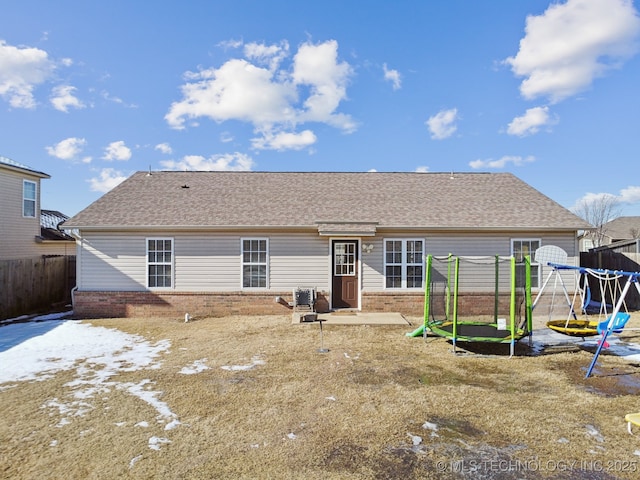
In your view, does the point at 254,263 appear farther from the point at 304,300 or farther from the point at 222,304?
the point at 304,300

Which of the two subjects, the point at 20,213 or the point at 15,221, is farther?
the point at 20,213

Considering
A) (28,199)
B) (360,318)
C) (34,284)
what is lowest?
(360,318)

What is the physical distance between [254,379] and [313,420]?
73.7 inches

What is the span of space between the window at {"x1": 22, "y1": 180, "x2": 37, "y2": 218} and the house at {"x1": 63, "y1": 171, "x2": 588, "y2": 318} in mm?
6288

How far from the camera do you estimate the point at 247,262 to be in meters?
12.5

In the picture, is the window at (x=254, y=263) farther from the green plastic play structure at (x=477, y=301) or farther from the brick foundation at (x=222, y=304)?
the green plastic play structure at (x=477, y=301)

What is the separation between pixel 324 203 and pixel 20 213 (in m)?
12.9

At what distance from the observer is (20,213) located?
16406mm

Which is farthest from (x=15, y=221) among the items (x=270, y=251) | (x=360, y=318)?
(x=360, y=318)

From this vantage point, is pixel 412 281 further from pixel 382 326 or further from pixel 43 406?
pixel 43 406

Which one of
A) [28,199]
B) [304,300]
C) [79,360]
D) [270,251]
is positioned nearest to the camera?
[79,360]

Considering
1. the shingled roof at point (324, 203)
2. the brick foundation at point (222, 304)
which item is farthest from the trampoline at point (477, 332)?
the shingled roof at point (324, 203)

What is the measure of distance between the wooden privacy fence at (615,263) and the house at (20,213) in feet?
75.7

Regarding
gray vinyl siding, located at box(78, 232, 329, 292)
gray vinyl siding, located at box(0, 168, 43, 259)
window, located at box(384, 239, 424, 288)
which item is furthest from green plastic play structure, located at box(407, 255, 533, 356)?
gray vinyl siding, located at box(0, 168, 43, 259)
